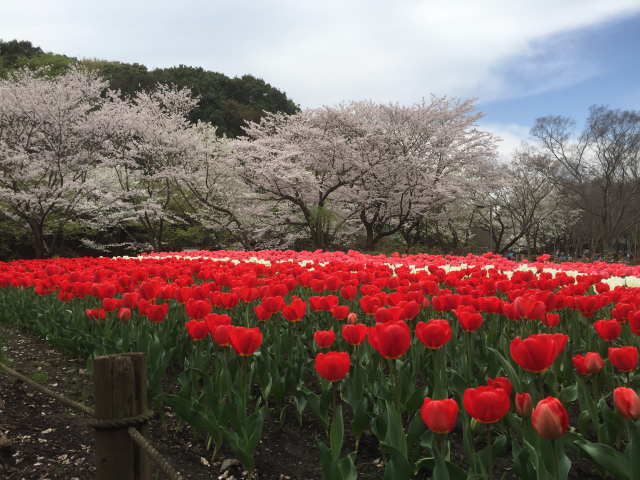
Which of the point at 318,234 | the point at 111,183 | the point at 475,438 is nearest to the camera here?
the point at 475,438

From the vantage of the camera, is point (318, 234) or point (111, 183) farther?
point (111, 183)

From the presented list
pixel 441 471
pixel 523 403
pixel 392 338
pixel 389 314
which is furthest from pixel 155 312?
pixel 523 403

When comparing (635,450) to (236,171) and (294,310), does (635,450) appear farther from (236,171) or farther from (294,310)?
(236,171)

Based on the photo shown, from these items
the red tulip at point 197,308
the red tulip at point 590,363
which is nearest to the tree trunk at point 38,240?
the red tulip at point 197,308

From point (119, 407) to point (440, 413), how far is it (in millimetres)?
1018

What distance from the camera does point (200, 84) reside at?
39.8m

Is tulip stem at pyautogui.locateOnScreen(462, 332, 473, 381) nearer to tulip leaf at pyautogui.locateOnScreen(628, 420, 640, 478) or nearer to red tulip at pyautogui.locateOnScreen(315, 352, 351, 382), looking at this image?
red tulip at pyautogui.locateOnScreen(315, 352, 351, 382)

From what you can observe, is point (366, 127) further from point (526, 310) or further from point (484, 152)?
→ point (526, 310)

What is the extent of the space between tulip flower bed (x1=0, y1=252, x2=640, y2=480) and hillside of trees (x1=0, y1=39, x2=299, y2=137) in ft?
106

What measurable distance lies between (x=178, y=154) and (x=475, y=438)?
23.1 m

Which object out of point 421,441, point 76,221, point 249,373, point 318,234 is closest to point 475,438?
point 421,441

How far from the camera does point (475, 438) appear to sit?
239 centimetres

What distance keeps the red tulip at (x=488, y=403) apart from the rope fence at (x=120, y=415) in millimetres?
1023

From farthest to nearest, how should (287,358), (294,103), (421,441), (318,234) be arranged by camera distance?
1. (294,103)
2. (318,234)
3. (287,358)
4. (421,441)
